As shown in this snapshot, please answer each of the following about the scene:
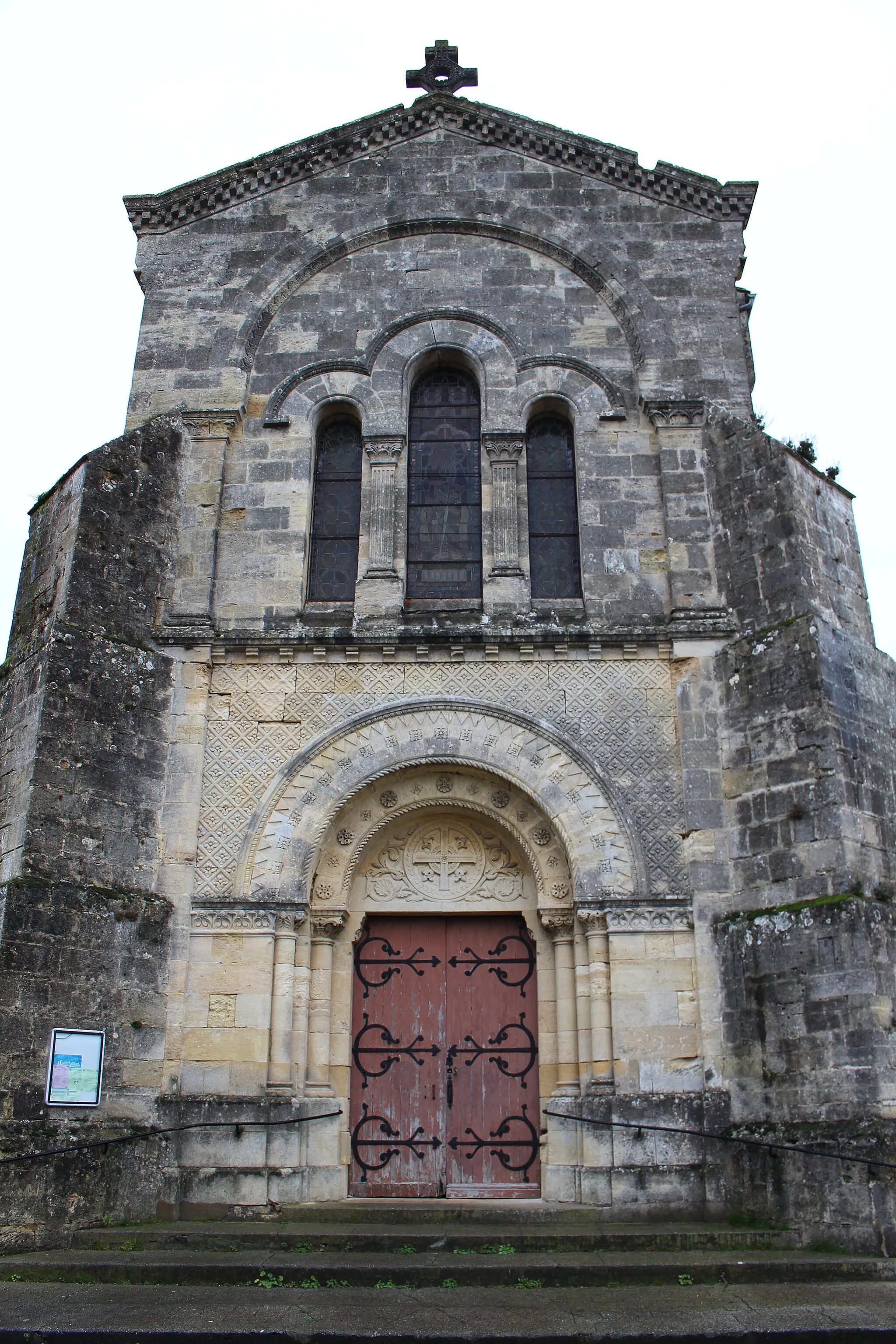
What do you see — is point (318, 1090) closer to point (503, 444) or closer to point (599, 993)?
point (599, 993)

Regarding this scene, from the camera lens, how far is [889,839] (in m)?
9.62

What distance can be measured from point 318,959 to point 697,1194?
358 cm

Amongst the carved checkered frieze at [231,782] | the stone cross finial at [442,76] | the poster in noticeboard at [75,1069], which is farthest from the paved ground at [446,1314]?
the stone cross finial at [442,76]

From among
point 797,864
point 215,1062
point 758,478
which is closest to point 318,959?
point 215,1062

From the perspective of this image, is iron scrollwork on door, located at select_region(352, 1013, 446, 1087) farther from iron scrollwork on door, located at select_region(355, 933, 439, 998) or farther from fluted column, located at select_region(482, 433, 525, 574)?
fluted column, located at select_region(482, 433, 525, 574)

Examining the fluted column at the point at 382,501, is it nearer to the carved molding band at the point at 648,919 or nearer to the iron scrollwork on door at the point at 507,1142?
the carved molding band at the point at 648,919

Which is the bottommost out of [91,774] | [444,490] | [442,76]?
[91,774]

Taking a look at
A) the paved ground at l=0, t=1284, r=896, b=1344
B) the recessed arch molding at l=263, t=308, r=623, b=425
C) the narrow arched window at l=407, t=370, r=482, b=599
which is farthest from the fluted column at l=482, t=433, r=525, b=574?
the paved ground at l=0, t=1284, r=896, b=1344

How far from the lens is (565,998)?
10.0 meters

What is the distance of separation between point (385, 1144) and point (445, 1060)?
841 mm

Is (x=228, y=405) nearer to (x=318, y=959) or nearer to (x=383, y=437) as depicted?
(x=383, y=437)

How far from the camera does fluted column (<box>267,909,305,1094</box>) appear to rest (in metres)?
9.57

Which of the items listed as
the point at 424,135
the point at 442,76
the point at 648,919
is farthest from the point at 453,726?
the point at 442,76

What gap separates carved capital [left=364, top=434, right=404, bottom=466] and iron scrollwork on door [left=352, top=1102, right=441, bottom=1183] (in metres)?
6.07
